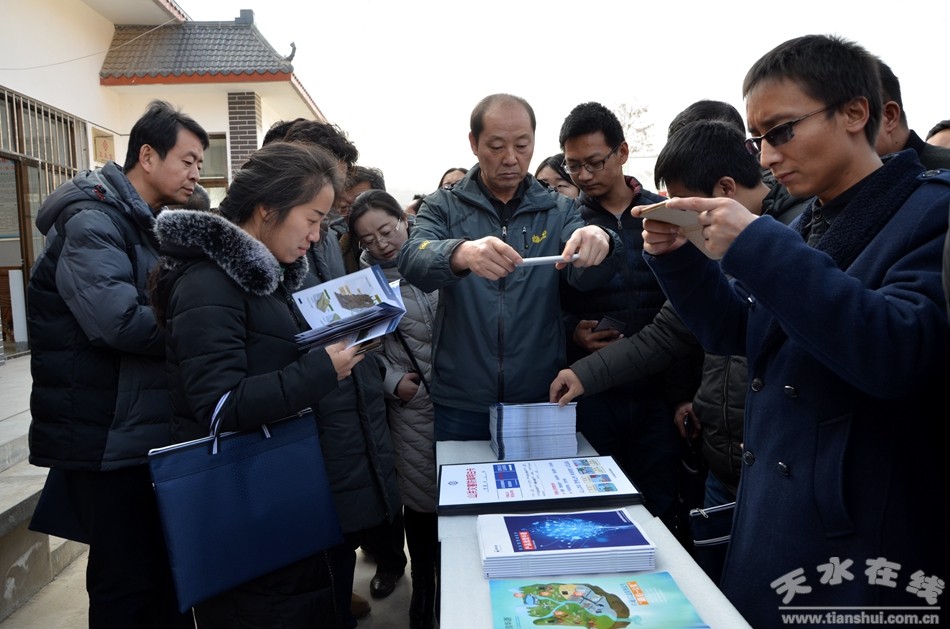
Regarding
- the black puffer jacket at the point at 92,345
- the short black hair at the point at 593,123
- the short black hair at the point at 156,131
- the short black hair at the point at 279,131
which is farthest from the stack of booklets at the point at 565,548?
the short black hair at the point at 279,131

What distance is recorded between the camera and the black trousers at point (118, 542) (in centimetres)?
212

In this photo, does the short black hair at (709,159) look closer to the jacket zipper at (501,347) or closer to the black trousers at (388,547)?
the jacket zipper at (501,347)

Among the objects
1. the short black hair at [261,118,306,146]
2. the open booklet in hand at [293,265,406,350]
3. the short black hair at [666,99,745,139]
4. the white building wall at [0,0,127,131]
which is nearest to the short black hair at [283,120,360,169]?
the short black hair at [261,118,306,146]

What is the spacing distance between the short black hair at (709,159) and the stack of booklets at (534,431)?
82cm

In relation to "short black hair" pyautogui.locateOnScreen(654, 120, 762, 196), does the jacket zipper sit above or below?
below

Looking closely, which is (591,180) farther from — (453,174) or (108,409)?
(453,174)

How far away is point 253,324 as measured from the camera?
170 centimetres

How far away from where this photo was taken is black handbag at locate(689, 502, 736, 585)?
69.3 inches

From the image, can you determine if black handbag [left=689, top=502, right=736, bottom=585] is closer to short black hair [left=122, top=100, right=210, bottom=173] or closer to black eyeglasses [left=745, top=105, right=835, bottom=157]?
black eyeglasses [left=745, top=105, right=835, bottom=157]

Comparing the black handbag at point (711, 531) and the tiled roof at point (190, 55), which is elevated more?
the tiled roof at point (190, 55)

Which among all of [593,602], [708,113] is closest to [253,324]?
[593,602]

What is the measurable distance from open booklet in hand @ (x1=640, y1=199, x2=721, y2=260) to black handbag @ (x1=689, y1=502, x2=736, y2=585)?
847 mm

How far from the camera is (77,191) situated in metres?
2.21

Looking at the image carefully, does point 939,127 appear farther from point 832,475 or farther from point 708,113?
point 832,475
